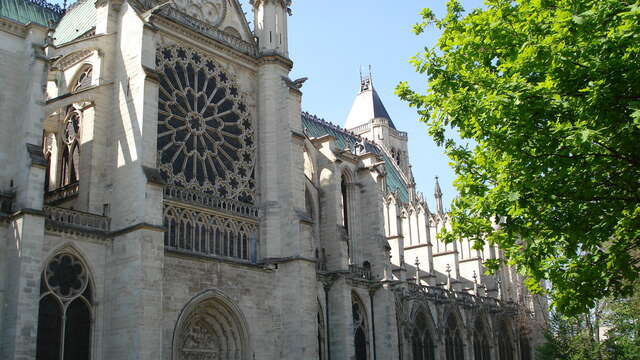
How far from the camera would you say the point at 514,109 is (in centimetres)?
1327

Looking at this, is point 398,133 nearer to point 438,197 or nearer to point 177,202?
point 438,197

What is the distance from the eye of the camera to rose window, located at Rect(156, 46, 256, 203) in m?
25.9

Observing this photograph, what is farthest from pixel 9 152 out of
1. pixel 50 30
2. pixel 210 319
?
pixel 210 319

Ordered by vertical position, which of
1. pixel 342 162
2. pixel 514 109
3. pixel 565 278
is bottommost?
pixel 565 278

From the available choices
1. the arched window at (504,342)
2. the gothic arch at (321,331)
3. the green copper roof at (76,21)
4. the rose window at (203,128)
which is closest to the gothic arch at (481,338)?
the arched window at (504,342)

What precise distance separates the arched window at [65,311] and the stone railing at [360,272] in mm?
13906

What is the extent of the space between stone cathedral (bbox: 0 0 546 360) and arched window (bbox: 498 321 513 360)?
12.5 meters

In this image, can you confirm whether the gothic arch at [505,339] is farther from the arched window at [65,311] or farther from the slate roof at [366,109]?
the arched window at [65,311]

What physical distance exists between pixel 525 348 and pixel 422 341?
15128 millimetres

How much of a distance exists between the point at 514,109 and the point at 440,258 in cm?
3487

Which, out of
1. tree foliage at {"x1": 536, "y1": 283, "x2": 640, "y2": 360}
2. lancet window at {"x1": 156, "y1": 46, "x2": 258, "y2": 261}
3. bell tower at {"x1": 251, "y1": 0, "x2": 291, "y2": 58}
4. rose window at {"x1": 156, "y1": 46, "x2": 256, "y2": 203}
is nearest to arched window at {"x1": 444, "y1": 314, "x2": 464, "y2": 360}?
tree foliage at {"x1": 536, "y1": 283, "x2": 640, "y2": 360}

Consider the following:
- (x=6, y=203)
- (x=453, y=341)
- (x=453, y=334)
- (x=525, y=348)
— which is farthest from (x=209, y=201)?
(x=525, y=348)

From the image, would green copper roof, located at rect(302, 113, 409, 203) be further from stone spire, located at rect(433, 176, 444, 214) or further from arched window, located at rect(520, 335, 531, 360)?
arched window, located at rect(520, 335, 531, 360)

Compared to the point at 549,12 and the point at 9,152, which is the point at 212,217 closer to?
the point at 9,152
